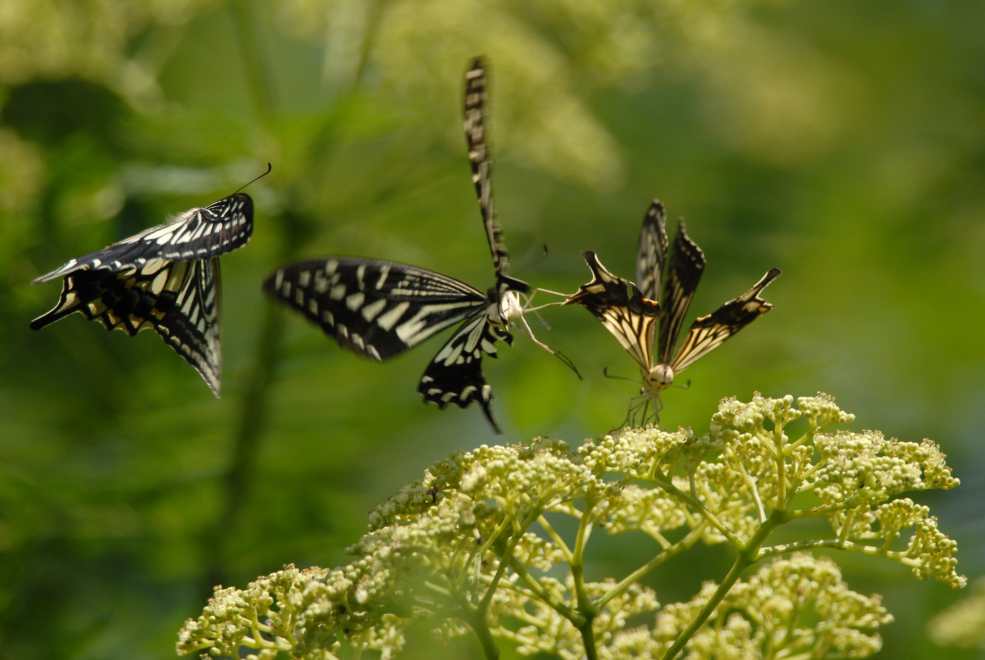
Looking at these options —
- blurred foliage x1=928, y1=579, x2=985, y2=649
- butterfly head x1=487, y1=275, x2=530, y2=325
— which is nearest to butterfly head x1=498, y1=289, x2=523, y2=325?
butterfly head x1=487, y1=275, x2=530, y2=325

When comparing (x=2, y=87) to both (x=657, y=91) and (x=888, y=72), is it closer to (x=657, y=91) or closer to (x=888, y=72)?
(x=657, y=91)

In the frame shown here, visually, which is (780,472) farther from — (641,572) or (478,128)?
(478,128)

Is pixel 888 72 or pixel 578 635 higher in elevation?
pixel 888 72

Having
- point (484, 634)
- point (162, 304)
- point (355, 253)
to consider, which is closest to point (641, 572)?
point (484, 634)

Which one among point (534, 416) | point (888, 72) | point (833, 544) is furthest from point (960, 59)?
point (833, 544)

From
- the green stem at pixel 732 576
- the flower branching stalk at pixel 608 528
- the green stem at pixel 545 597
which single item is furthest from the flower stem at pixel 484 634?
the green stem at pixel 732 576

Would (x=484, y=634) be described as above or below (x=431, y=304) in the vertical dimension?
below

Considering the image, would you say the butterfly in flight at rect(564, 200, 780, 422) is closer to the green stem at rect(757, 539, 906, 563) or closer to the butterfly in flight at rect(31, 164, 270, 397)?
the green stem at rect(757, 539, 906, 563)
